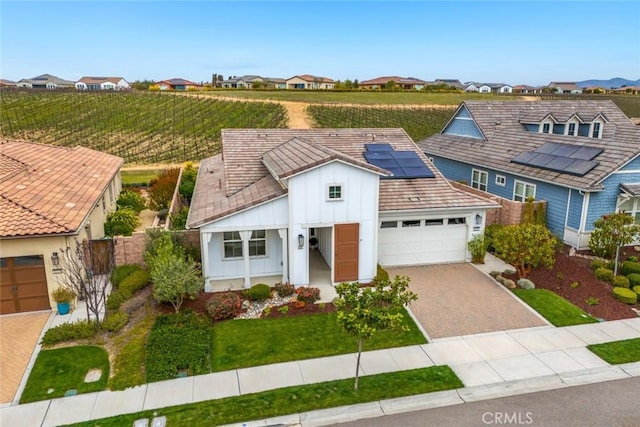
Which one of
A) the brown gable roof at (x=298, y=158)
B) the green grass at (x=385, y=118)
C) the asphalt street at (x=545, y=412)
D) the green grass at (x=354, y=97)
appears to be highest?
the green grass at (x=354, y=97)

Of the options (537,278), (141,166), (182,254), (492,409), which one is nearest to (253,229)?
(182,254)

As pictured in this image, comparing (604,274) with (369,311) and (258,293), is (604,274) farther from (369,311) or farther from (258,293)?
(258,293)

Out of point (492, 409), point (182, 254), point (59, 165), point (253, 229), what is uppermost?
point (59, 165)

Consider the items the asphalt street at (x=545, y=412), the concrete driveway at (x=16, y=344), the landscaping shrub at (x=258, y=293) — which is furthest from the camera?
the landscaping shrub at (x=258, y=293)

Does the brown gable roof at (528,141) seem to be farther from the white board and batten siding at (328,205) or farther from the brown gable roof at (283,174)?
the white board and batten siding at (328,205)

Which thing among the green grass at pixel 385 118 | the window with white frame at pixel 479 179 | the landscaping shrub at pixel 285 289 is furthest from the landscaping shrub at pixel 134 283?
the green grass at pixel 385 118

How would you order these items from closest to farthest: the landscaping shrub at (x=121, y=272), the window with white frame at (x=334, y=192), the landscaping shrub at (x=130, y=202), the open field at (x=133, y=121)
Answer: the window with white frame at (x=334, y=192) → the landscaping shrub at (x=121, y=272) → the landscaping shrub at (x=130, y=202) → the open field at (x=133, y=121)

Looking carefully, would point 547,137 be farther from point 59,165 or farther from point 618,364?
point 59,165
